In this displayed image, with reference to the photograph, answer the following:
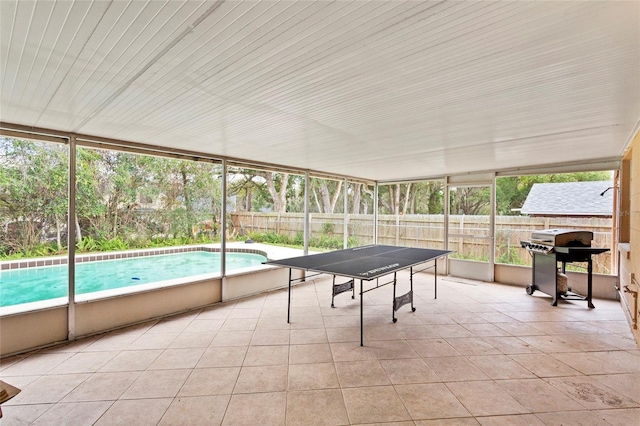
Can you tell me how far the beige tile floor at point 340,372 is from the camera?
214 centimetres

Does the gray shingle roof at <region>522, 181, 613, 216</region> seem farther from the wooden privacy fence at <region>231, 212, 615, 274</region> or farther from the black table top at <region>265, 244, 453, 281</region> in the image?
the black table top at <region>265, 244, 453, 281</region>

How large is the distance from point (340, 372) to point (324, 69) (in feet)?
8.80

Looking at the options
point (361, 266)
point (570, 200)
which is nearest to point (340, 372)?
point (361, 266)

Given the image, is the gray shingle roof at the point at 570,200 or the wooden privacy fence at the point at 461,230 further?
the gray shingle roof at the point at 570,200

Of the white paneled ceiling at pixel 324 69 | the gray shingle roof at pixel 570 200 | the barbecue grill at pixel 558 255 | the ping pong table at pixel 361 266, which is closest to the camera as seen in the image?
the white paneled ceiling at pixel 324 69

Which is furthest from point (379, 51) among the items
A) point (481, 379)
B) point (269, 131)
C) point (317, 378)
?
point (481, 379)

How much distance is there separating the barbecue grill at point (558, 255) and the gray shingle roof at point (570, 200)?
2324 millimetres

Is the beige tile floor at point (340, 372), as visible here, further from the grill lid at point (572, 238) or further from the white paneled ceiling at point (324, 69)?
the white paneled ceiling at point (324, 69)

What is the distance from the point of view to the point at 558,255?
476 cm

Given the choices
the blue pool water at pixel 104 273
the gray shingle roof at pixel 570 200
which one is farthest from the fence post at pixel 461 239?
the blue pool water at pixel 104 273

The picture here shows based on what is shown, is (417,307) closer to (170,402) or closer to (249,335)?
(249,335)

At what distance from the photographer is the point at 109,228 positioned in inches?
338

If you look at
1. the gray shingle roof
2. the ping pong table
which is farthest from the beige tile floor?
the gray shingle roof

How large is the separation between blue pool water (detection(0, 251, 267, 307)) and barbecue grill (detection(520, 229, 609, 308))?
24.4 feet
